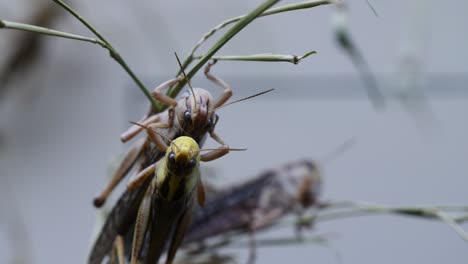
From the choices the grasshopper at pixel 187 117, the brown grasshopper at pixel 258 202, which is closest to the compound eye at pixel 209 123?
the grasshopper at pixel 187 117

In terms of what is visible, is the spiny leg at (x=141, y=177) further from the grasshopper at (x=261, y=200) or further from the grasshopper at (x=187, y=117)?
the grasshopper at (x=261, y=200)

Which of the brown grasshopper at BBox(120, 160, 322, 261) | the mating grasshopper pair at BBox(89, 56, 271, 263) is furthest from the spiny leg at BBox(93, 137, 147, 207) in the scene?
the brown grasshopper at BBox(120, 160, 322, 261)

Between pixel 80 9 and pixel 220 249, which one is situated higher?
pixel 80 9

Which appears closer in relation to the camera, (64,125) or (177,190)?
(177,190)

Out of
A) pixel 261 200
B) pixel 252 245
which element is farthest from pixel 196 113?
pixel 261 200

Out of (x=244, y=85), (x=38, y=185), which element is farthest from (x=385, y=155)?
(x=38, y=185)

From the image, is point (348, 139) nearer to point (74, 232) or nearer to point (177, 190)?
point (74, 232)

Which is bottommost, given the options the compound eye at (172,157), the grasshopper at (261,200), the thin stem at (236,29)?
the grasshopper at (261,200)
